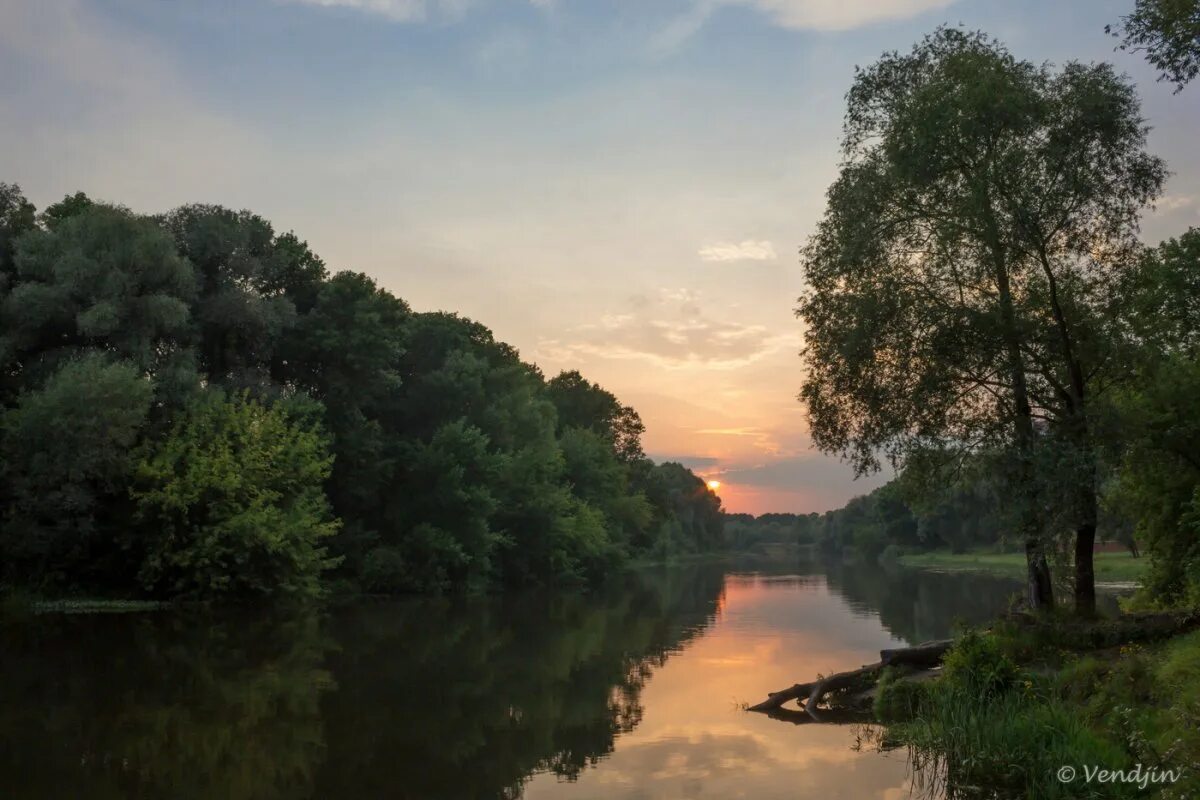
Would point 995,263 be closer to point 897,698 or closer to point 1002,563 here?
point 897,698

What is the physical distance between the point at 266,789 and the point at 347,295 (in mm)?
43115

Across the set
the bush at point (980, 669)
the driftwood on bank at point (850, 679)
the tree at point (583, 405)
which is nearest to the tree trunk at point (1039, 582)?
the driftwood on bank at point (850, 679)

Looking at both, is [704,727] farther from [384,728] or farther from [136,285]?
[136,285]

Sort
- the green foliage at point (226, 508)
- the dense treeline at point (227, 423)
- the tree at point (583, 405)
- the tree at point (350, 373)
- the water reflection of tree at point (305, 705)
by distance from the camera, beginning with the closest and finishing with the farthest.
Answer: the water reflection of tree at point (305, 705), the dense treeline at point (227, 423), the green foliage at point (226, 508), the tree at point (350, 373), the tree at point (583, 405)

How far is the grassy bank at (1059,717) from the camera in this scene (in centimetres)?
1121

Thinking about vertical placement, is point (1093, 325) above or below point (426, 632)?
above

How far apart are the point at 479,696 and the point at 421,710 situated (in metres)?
2.23

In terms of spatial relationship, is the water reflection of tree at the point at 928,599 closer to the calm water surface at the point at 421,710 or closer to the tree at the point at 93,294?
the calm water surface at the point at 421,710

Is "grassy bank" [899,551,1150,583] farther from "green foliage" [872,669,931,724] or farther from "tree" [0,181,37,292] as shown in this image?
"tree" [0,181,37,292]

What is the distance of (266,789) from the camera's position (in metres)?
13.5

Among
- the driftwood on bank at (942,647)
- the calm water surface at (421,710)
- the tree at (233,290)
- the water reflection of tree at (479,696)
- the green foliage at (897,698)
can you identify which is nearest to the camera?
the calm water surface at (421,710)

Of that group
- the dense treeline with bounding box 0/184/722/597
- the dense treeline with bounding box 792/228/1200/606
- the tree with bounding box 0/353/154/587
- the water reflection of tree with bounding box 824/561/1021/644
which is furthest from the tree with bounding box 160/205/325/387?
the dense treeline with bounding box 792/228/1200/606

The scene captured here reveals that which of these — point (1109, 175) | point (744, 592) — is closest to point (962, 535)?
point (744, 592)

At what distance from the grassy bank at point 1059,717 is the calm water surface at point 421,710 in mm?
1101
